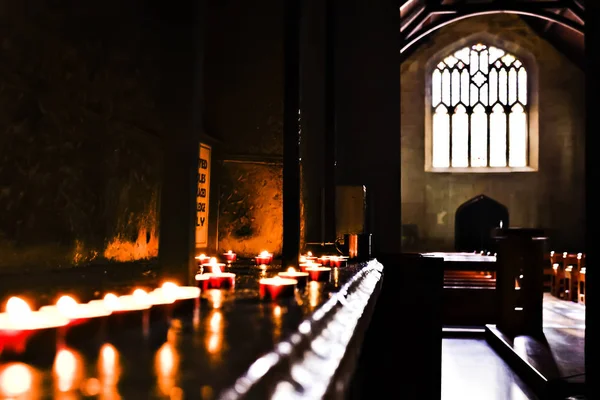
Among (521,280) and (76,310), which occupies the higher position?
(76,310)

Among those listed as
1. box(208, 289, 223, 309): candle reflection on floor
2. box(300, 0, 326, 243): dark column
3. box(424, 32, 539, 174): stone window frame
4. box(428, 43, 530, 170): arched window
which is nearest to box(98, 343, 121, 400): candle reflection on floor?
box(208, 289, 223, 309): candle reflection on floor

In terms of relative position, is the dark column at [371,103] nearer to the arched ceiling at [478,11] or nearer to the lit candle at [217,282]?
the arched ceiling at [478,11]

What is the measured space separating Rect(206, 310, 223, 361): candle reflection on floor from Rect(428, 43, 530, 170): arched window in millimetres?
13611

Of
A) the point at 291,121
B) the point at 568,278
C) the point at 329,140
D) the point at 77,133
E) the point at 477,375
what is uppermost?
the point at 329,140

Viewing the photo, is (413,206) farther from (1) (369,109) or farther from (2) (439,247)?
(1) (369,109)

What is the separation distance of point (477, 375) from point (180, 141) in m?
3.65

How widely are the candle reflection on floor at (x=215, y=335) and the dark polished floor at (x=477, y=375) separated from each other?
3178 mm

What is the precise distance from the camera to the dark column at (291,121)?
2.49 m

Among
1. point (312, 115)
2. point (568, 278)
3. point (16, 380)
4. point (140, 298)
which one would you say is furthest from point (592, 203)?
point (568, 278)

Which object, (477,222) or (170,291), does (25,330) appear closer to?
(170,291)

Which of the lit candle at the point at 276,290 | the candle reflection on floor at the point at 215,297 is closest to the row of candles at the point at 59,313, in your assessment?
the candle reflection on floor at the point at 215,297

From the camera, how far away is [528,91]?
14.1m

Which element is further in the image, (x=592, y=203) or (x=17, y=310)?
(x=592, y=203)

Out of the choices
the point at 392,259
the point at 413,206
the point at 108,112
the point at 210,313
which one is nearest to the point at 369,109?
the point at 392,259
